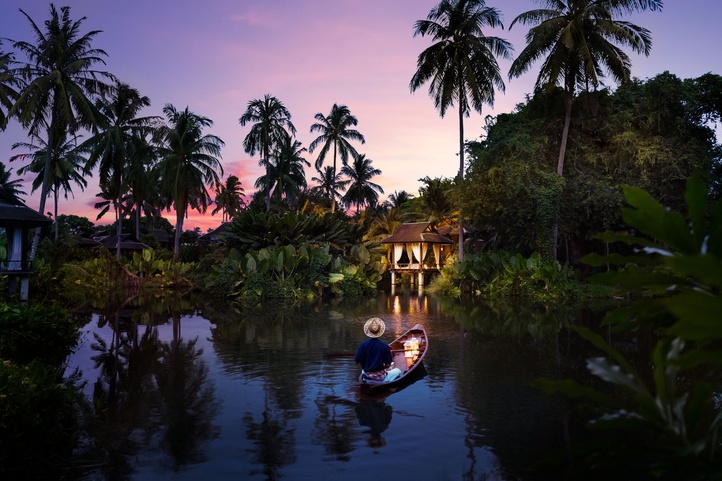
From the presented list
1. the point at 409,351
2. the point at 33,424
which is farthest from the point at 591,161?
the point at 33,424

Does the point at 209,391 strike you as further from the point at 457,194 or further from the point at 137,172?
the point at 137,172

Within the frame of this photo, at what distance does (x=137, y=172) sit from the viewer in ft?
137

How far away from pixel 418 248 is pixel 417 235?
3.41 feet

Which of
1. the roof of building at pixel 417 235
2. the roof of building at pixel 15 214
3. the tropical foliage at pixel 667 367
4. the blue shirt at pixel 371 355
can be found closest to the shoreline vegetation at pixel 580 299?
the tropical foliage at pixel 667 367

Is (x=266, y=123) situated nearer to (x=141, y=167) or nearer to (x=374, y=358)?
(x=141, y=167)

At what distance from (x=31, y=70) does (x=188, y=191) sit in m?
16.0

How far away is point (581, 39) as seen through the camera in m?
25.8

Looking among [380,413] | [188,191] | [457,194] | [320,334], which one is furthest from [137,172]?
[380,413]

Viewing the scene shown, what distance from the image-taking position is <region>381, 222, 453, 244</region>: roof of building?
3956 cm

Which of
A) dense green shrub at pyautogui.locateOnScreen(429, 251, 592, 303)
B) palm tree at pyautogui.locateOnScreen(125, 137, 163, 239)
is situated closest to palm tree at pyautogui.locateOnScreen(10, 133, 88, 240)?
palm tree at pyautogui.locateOnScreen(125, 137, 163, 239)

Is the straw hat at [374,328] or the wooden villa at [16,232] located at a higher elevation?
the wooden villa at [16,232]

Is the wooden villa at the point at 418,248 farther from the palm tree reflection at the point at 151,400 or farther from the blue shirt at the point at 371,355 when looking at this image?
the blue shirt at the point at 371,355

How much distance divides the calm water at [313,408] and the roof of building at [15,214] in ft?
15.9

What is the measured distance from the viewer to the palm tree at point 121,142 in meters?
38.5
